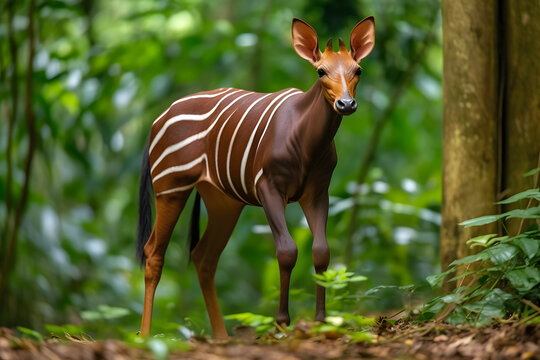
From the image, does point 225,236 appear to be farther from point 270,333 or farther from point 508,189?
point 508,189

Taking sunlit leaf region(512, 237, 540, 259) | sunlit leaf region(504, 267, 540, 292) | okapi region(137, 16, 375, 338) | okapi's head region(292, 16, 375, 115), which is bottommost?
sunlit leaf region(504, 267, 540, 292)

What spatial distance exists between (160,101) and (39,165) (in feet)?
6.23

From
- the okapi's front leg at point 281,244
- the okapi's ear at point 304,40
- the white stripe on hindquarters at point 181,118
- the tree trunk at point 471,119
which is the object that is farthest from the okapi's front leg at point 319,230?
the tree trunk at point 471,119

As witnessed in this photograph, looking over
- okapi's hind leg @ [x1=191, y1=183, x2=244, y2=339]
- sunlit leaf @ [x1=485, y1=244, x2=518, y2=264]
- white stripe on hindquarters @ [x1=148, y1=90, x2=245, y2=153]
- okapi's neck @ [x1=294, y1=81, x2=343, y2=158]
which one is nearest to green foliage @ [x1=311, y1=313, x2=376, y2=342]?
sunlit leaf @ [x1=485, y1=244, x2=518, y2=264]

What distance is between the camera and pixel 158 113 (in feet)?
27.1

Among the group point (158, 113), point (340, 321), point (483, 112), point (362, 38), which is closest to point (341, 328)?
point (340, 321)

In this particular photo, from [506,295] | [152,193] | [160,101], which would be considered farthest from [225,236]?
[160,101]

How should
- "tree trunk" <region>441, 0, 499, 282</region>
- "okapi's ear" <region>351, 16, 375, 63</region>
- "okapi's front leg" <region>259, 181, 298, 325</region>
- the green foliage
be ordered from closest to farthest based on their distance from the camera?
1. the green foliage
2. "okapi's front leg" <region>259, 181, 298, 325</region>
3. "okapi's ear" <region>351, 16, 375, 63</region>
4. "tree trunk" <region>441, 0, 499, 282</region>

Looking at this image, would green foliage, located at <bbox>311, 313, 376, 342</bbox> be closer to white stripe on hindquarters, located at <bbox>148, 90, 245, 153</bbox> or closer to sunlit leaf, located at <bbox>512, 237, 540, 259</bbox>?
sunlit leaf, located at <bbox>512, 237, 540, 259</bbox>

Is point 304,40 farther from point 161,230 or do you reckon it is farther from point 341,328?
point 341,328

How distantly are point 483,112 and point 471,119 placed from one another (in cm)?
8

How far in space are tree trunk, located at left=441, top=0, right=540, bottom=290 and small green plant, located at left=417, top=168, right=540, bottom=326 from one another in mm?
610

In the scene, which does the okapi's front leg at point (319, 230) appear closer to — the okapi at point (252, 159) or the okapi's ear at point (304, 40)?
the okapi at point (252, 159)

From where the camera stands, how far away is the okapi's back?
377cm
